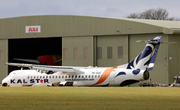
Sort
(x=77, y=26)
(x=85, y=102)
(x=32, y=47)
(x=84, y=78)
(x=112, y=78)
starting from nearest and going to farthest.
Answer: (x=85, y=102)
(x=112, y=78)
(x=84, y=78)
(x=77, y=26)
(x=32, y=47)

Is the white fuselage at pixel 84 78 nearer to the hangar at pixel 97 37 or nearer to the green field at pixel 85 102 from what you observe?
the hangar at pixel 97 37

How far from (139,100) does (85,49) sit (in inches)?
1208

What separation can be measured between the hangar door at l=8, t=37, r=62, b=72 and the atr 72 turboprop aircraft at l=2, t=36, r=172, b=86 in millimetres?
17391

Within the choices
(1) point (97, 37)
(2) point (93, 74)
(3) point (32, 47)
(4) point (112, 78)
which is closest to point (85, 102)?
(4) point (112, 78)

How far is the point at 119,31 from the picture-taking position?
4612cm

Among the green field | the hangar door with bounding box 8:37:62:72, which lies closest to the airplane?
the hangar door with bounding box 8:37:62:72

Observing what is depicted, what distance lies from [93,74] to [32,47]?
33425 millimetres

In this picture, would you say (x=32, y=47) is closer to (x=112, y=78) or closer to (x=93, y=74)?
(x=93, y=74)

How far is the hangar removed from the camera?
143 feet

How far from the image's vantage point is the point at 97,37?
159 feet

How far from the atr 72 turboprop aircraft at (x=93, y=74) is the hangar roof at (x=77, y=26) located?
9445mm

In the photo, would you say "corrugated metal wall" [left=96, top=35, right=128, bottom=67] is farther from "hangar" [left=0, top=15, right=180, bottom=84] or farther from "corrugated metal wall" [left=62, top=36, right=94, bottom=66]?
"corrugated metal wall" [left=62, top=36, right=94, bottom=66]

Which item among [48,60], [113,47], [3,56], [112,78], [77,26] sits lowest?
[112,78]

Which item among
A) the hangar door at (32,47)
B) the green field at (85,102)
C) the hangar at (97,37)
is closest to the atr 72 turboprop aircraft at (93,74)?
the hangar at (97,37)
